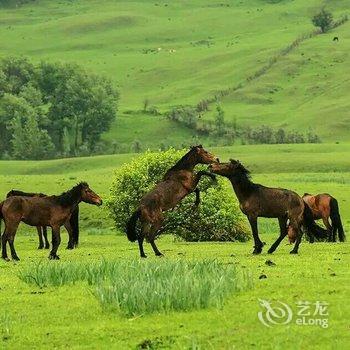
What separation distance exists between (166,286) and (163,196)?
989 centimetres

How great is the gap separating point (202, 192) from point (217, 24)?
160m

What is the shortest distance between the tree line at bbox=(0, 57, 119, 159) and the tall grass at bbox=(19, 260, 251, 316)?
91.7 meters

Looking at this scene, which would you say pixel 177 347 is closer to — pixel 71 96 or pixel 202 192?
pixel 202 192

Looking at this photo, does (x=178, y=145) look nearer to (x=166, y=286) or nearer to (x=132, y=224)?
(x=132, y=224)

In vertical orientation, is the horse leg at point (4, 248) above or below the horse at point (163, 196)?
below

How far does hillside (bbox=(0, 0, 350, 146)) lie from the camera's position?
401 feet

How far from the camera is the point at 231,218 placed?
1391 inches

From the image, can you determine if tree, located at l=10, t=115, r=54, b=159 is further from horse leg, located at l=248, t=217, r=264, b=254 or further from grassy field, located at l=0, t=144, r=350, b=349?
horse leg, located at l=248, t=217, r=264, b=254

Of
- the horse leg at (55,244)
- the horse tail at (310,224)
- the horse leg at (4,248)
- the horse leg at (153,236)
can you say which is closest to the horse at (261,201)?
the horse tail at (310,224)

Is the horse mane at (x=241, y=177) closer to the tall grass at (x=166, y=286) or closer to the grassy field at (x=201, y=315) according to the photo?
the grassy field at (x=201, y=315)

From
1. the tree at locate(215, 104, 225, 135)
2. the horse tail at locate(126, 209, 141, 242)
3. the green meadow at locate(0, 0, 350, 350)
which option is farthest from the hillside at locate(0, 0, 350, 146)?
the horse tail at locate(126, 209, 141, 242)

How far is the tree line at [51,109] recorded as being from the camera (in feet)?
355

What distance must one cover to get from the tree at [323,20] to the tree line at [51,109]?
5447 centimetres

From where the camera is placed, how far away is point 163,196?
78.4 ft
